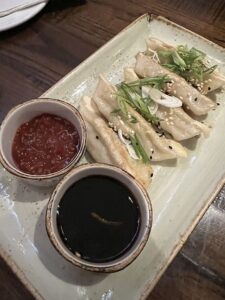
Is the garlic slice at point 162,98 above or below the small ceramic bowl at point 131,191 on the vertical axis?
above

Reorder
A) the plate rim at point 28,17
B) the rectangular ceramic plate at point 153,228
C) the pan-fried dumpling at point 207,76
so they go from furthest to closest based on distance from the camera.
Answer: the plate rim at point 28,17
the pan-fried dumpling at point 207,76
the rectangular ceramic plate at point 153,228

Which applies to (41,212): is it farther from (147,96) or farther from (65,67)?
(65,67)

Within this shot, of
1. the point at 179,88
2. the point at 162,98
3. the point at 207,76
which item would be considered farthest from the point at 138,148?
the point at 207,76

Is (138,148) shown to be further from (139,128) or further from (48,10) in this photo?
(48,10)

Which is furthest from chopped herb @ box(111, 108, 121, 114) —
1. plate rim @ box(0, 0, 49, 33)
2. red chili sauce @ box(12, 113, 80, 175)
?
plate rim @ box(0, 0, 49, 33)

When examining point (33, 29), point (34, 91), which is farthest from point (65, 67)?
point (33, 29)

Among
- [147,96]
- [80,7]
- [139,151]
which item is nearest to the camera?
[139,151]

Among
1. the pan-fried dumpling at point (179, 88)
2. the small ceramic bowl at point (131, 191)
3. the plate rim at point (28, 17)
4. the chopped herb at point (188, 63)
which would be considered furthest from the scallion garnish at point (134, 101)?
the plate rim at point (28, 17)

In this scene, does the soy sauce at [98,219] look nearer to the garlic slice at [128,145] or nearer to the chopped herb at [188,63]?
the garlic slice at [128,145]
